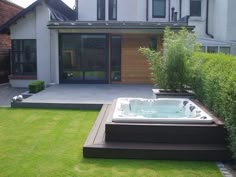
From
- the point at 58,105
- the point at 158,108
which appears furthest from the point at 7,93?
the point at 158,108

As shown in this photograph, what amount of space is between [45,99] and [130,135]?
6272 mm

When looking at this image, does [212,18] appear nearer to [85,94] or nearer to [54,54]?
[54,54]

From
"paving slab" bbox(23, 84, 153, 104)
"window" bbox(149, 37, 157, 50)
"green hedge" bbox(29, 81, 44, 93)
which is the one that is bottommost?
"paving slab" bbox(23, 84, 153, 104)

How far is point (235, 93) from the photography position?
5.21 m

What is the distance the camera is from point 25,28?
651 inches

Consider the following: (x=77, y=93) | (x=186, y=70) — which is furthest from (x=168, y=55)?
(x=77, y=93)

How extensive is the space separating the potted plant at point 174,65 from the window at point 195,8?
12.1 meters

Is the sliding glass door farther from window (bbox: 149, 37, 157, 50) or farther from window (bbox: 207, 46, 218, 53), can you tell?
window (bbox: 207, 46, 218, 53)

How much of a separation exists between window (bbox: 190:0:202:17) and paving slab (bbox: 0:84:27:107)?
43.8 feet

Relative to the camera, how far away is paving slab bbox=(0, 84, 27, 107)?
40.7ft

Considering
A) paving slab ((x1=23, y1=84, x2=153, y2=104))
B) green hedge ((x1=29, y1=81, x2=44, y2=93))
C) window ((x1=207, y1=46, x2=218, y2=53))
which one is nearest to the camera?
paving slab ((x1=23, y1=84, x2=153, y2=104))

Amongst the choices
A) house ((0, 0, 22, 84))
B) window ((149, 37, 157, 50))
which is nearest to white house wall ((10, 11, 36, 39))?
house ((0, 0, 22, 84))

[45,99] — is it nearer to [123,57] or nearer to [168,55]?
[168,55]

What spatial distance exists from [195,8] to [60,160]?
1909cm
